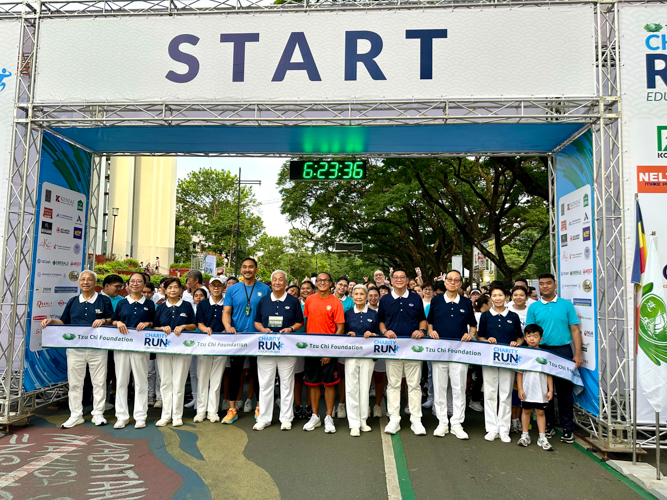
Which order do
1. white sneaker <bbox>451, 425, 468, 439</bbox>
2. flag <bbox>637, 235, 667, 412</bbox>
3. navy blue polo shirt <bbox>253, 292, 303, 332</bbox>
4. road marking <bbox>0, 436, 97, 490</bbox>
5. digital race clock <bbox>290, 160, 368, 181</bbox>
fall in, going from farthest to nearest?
digital race clock <bbox>290, 160, 368, 181</bbox> < navy blue polo shirt <bbox>253, 292, 303, 332</bbox> < white sneaker <bbox>451, 425, 468, 439</bbox> < flag <bbox>637, 235, 667, 412</bbox> < road marking <bbox>0, 436, 97, 490</bbox>

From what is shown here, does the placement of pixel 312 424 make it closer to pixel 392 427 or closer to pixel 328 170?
pixel 392 427

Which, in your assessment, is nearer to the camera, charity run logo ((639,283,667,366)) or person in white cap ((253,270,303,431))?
charity run logo ((639,283,667,366))

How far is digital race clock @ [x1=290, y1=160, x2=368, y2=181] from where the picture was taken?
806cm

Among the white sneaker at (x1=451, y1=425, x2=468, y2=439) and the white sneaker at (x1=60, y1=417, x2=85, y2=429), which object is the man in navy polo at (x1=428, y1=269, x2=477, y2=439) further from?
the white sneaker at (x1=60, y1=417, x2=85, y2=429)

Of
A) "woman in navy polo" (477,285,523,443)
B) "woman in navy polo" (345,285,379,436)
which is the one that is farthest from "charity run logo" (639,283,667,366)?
"woman in navy polo" (345,285,379,436)

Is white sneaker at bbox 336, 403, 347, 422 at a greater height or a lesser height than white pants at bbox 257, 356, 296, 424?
lesser

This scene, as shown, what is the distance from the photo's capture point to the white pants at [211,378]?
19.9 feet

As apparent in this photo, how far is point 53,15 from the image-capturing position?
20.9 ft

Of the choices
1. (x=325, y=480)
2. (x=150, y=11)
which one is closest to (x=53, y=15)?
(x=150, y=11)

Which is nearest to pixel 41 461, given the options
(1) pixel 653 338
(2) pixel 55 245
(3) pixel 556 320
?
(2) pixel 55 245

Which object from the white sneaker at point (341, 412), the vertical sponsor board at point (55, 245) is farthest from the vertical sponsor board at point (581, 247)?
the vertical sponsor board at point (55, 245)

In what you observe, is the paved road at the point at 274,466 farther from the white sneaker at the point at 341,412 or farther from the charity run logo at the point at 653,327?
the charity run logo at the point at 653,327

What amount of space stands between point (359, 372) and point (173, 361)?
7.91 ft

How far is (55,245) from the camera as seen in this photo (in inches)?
275
